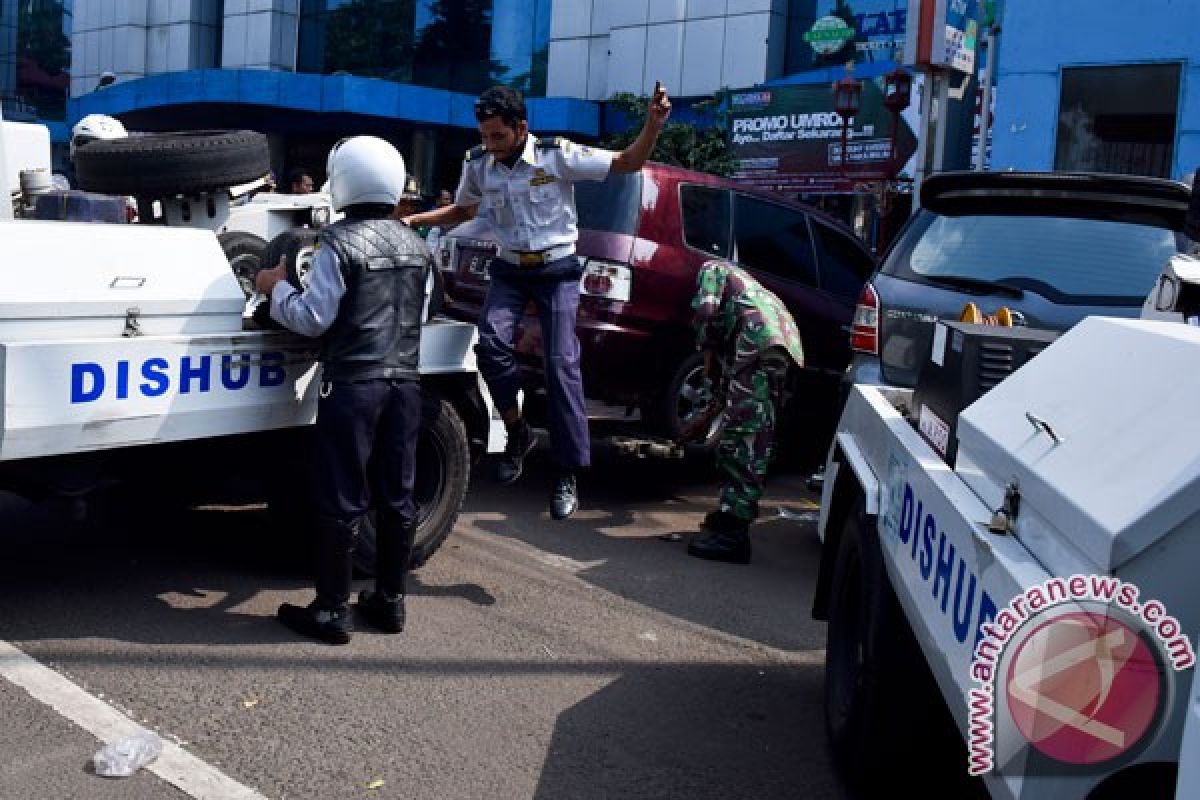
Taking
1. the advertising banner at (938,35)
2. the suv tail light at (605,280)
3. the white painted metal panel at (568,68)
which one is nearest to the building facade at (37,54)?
the white painted metal panel at (568,68)

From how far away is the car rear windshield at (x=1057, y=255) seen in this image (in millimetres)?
5043

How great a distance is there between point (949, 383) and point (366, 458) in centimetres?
212

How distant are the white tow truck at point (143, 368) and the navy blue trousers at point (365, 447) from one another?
0.33 metres

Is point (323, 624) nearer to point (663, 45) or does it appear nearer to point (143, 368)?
point (143, 368)

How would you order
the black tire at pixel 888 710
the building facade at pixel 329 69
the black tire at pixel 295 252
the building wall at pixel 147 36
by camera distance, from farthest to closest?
the building wall at pixel 147 36, the building facade at pixel 329 69, the black tire at pixel 295 252, the black tire at pixel 888 710

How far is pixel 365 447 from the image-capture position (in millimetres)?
4312

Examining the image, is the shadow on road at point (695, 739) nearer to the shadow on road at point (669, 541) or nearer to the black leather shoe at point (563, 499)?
the shadow on road at point (669, 541)

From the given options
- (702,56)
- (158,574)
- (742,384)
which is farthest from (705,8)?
(158,574)

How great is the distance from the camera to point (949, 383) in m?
3.12

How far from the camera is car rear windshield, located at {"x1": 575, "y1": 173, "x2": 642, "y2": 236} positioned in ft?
22.2

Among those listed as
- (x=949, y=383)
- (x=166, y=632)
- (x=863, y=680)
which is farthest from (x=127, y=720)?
Result: (x=949, y=383)

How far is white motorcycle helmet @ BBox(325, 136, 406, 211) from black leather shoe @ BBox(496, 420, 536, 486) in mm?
1403

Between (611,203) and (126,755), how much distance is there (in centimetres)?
427

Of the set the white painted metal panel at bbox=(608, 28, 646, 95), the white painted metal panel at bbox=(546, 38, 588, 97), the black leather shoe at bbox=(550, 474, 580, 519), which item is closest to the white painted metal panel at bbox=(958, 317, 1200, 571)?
the black leather shoe at bbox=(550, 474, 580, 519)
